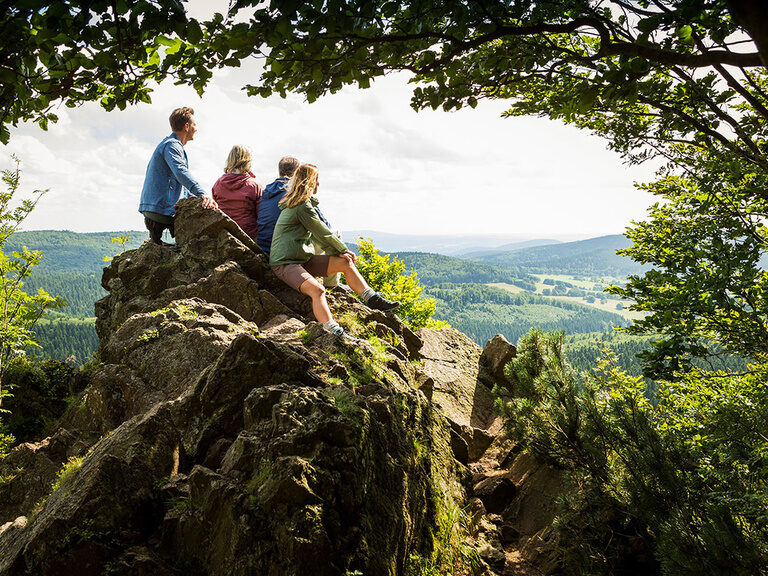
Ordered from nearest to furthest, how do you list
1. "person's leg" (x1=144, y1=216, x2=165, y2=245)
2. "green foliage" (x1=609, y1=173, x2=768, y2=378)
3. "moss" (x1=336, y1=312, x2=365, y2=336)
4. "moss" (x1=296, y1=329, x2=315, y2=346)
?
"moss" (x1=296, y1=329, x2=315, y2=346) → "green foliage" (x1=609, y1=173, x2=768, y2=378) → "moss" (x1=336, y1=312, x2=365, y2=336) → "person's leg" (x1=144, y1=216, x2=165, y2=245)

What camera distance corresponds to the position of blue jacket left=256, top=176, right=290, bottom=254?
32.1 ft

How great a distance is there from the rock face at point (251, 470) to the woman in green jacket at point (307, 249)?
70cm

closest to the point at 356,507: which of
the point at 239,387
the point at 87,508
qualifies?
the point at 239,387

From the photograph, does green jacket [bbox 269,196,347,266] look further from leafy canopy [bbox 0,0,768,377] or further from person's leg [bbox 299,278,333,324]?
leafy canopy [bbox 0,0,768,377]

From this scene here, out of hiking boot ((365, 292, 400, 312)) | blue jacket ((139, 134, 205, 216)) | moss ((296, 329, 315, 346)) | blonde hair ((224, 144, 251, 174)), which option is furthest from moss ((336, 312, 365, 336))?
blonde hair ((224, 144, 251, 174))

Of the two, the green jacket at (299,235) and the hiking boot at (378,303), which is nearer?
the green jacket at (299,235)

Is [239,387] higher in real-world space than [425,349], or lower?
higher

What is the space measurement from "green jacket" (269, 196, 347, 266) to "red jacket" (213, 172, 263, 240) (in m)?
2.56

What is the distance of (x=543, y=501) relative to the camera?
22.1 feet

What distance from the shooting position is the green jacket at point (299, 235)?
8.15 metres

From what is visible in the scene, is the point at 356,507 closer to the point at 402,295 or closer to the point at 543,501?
the point at 543,501

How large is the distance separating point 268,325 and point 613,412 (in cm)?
609

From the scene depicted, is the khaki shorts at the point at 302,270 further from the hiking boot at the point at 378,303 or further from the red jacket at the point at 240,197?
the red jacket at the point at 240,197

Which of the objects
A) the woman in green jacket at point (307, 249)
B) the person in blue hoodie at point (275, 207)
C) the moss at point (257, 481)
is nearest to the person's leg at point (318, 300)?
the woman in green jacket at point (307, 249)
